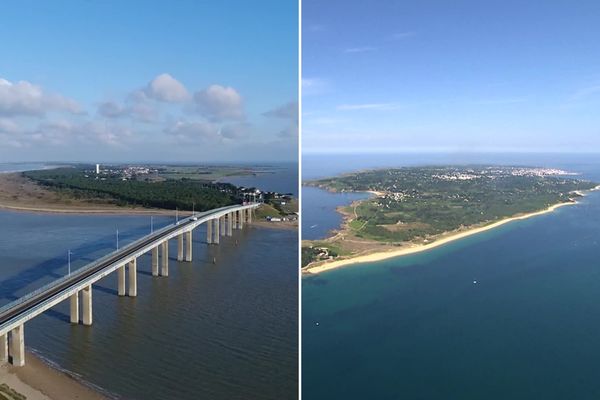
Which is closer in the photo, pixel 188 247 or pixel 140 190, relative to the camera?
pixel 188 247

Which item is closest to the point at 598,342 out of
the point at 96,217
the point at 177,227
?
the point at 177,227

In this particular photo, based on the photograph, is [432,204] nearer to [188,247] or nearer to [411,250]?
[411,250]

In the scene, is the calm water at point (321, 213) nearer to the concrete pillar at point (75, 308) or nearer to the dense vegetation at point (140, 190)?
the concrete pillar at point (75, 308)

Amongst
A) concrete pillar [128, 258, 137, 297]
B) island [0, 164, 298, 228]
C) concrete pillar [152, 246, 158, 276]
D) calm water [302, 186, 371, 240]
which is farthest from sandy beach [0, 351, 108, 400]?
island [0, 164, 298, 228]

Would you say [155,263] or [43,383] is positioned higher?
[155,263]

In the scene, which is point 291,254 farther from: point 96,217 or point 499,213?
point 96,217

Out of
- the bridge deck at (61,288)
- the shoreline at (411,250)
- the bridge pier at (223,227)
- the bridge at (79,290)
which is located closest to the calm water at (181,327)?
the bridge at (79,290)

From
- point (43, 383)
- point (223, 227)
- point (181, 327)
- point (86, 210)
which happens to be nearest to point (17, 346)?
point (43, 383)
